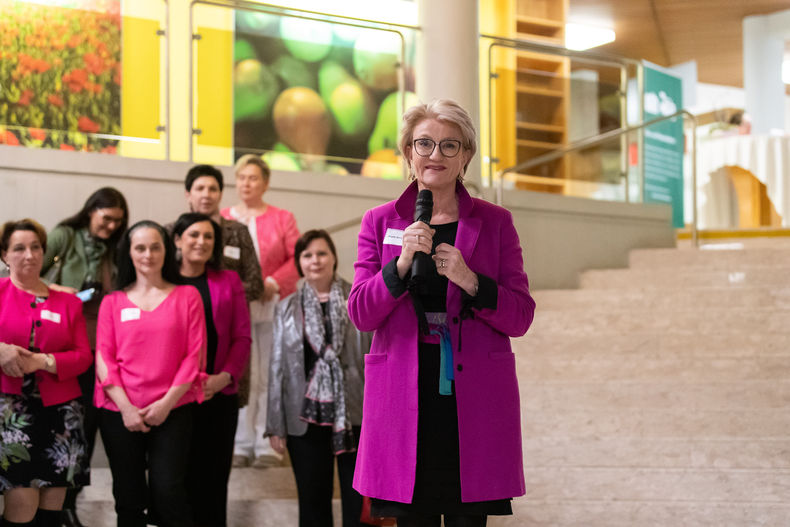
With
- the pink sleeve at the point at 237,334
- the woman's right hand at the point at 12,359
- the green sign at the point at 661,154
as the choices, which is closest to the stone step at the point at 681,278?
the green sign at the point at 661,154

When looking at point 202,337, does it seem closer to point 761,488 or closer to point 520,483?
point 520,483

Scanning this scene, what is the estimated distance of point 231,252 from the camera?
4293mm

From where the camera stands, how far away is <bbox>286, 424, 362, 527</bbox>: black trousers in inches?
142

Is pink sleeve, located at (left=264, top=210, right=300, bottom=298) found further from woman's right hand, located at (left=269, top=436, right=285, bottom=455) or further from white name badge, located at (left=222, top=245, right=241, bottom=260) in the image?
woman's right hand, located at (left=269, top=436, right=285, bottom=455)

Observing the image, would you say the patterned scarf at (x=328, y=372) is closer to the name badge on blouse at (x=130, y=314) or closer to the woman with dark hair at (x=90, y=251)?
the name badge on blouse at (x=130, y=314)

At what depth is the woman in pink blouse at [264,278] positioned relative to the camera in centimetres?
448

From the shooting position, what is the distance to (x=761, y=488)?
3.84 meters

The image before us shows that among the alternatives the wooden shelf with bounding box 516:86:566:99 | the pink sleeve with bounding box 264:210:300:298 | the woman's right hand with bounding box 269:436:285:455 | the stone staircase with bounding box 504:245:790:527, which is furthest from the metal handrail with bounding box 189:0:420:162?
the woman's right hand with bounding box 269:436:285:455

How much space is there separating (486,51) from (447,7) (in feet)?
1.95

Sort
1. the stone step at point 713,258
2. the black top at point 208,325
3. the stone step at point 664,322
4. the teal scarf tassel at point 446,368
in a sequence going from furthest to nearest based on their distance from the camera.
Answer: the stone step at point 713,258 → the stone step at point 664,322 → the black top at point 208,325 → the teal scarf tassel at point 446,368

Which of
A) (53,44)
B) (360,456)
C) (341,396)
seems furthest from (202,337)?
(53,44)

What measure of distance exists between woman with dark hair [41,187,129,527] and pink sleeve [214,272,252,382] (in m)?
0.56

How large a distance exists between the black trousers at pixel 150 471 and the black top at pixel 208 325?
393 mm

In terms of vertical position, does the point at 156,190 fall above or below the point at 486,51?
below
